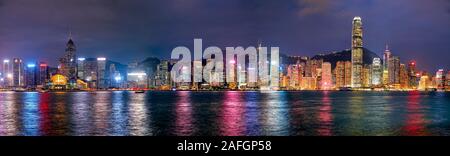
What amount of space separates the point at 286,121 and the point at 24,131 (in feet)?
85.5
